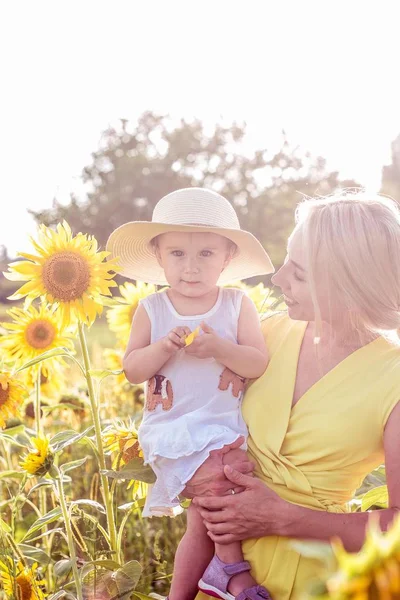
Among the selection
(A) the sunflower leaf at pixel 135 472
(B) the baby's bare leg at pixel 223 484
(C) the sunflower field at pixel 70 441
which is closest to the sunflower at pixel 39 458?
(C) the sunflower field at pixel 70 441

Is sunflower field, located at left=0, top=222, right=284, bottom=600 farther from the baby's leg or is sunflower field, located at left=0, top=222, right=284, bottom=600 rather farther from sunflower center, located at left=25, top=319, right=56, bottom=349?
the baby's leg

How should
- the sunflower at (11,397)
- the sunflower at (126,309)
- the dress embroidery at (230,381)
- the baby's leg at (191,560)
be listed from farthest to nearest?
the sunflower at (126,309)
the sunflower at (11,397)
the dress embroidery at (230,381)
the baby's leg at (191,560)

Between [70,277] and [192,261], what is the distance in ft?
1.25

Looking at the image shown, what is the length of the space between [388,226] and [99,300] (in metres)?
0.83

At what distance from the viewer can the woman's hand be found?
168 centimetres

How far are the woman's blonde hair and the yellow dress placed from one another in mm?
122

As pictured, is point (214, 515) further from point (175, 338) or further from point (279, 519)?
point (175, 338)

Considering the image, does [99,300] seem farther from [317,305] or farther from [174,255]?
[317,305]

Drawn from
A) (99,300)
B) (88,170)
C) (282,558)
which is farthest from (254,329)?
(88,170)

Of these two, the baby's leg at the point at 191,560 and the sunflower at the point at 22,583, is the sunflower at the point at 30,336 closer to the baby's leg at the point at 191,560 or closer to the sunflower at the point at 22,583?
the sunflower at the point at 22,583

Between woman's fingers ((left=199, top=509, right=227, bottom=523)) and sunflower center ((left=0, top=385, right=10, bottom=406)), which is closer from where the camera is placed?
woman's fingers ((left=199, top=509, right=227, bottom=523))

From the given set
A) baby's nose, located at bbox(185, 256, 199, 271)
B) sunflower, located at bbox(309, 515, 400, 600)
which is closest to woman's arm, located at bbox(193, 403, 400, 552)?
baby's nose, located at bbox(185, 256, 199, 271)

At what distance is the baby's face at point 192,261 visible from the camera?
1.94 metres

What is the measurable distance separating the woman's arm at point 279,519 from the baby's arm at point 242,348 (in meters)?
0.30
